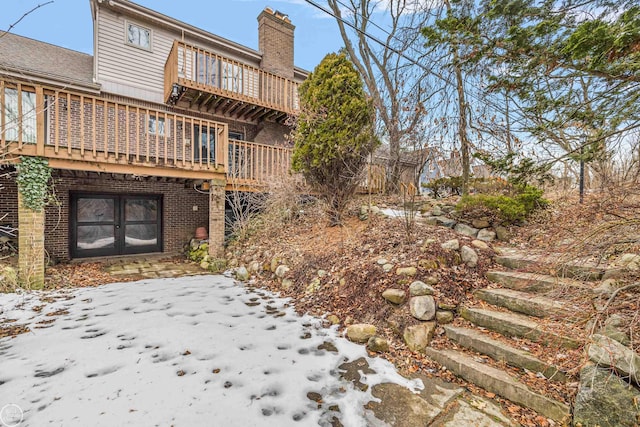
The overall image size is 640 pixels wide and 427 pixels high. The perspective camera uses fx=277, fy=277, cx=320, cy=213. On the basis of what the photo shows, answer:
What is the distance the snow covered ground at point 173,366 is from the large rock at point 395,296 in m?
0.71

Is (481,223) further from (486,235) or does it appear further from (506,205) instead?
(506,205)

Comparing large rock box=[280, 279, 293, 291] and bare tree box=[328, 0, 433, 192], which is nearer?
large rock box=[280, 279, 293, 291]

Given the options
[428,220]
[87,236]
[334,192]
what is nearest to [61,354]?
[334,192]

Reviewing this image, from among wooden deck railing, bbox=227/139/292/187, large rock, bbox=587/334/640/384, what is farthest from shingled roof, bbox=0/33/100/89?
large rock, bbox=587/334/640/384

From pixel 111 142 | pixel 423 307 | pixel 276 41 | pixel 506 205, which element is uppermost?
pixel 276 41

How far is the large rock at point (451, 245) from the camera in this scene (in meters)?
3.85

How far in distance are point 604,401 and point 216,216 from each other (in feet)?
22.0

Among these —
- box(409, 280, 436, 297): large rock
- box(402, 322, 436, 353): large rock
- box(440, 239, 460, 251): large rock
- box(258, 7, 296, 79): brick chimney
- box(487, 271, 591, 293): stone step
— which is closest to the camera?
box(487, 271, 591, 293): stone step

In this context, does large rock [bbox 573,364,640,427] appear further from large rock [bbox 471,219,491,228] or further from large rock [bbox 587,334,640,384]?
large rock [bbox 471,219,491,228]

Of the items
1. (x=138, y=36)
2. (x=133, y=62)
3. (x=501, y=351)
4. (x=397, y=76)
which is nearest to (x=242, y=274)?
(x=501, y=351)

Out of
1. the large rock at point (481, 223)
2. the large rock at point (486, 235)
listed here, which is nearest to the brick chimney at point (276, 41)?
the large rock at point (481, 223)

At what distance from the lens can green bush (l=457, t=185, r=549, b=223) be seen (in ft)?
15.4

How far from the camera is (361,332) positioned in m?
3.12

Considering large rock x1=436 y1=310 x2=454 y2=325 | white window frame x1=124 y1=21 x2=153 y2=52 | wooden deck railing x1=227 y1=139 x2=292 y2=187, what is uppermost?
white window frame x1=124 y1=21 x2=153 y2=52
